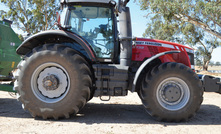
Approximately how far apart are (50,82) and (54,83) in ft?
0.25

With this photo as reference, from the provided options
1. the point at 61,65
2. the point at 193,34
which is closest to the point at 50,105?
the point at 61,65

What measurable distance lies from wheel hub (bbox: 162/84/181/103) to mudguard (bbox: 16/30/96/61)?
1.58 m

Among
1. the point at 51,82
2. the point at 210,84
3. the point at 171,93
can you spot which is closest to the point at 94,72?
the point at 51,82

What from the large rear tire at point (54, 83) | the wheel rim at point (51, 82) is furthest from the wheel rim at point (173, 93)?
the wheel rim at point (51, 82)

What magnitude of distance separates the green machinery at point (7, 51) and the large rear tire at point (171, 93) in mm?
3483

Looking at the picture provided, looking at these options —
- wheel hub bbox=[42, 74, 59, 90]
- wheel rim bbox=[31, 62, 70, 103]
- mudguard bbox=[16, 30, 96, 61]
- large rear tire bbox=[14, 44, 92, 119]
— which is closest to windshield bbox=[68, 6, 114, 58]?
mudguard bbox=[16, 30, 96, 61]

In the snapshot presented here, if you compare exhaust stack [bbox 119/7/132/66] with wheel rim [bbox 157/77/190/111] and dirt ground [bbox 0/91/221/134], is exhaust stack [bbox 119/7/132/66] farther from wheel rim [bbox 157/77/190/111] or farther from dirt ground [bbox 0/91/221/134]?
dirt ground [bbox 0/91/221/134]

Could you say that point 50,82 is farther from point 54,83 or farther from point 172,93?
point 172,93

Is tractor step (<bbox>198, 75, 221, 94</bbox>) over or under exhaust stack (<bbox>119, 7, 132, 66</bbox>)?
under

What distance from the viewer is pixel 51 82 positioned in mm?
3594

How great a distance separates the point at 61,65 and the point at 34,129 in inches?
48.5

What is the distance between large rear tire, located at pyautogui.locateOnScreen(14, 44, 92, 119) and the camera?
3.51 m

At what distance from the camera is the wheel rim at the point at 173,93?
364 centimetres

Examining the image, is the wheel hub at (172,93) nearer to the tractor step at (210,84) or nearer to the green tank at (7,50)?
the tractor step at (210,84)
